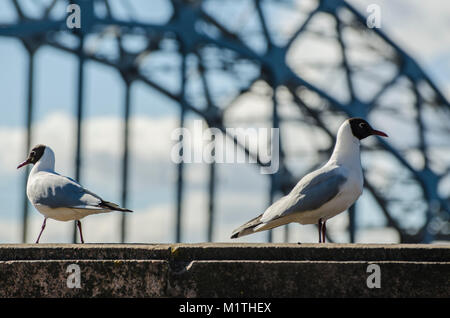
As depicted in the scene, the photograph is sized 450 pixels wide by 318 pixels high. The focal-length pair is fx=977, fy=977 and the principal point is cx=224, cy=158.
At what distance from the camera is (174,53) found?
101ft

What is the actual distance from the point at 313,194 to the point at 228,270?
2113 millimetres

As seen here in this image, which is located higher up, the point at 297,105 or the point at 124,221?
the point at 297,105

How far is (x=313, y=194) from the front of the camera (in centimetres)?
921

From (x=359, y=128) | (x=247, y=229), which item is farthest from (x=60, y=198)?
(x=359, y=128)

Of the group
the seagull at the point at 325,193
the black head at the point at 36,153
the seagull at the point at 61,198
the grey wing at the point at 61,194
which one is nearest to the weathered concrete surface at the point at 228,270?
the seagull at the point at 325,193

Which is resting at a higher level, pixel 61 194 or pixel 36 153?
pixel 36 153

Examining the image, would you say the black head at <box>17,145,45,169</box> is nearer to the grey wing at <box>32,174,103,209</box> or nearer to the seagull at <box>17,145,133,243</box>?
the seagull at <box>17,145,133,243</box>

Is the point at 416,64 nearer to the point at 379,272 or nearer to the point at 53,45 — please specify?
the point at 53,45

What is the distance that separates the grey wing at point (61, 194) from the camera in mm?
9375

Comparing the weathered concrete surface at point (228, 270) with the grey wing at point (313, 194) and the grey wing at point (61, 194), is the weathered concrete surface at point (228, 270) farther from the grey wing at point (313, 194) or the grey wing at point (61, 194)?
the grey wing at point (61, 194)

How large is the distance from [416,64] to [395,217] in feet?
22.6

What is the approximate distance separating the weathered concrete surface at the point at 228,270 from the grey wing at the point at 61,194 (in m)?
1.73

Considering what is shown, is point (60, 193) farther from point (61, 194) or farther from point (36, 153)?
point (36, 153)
